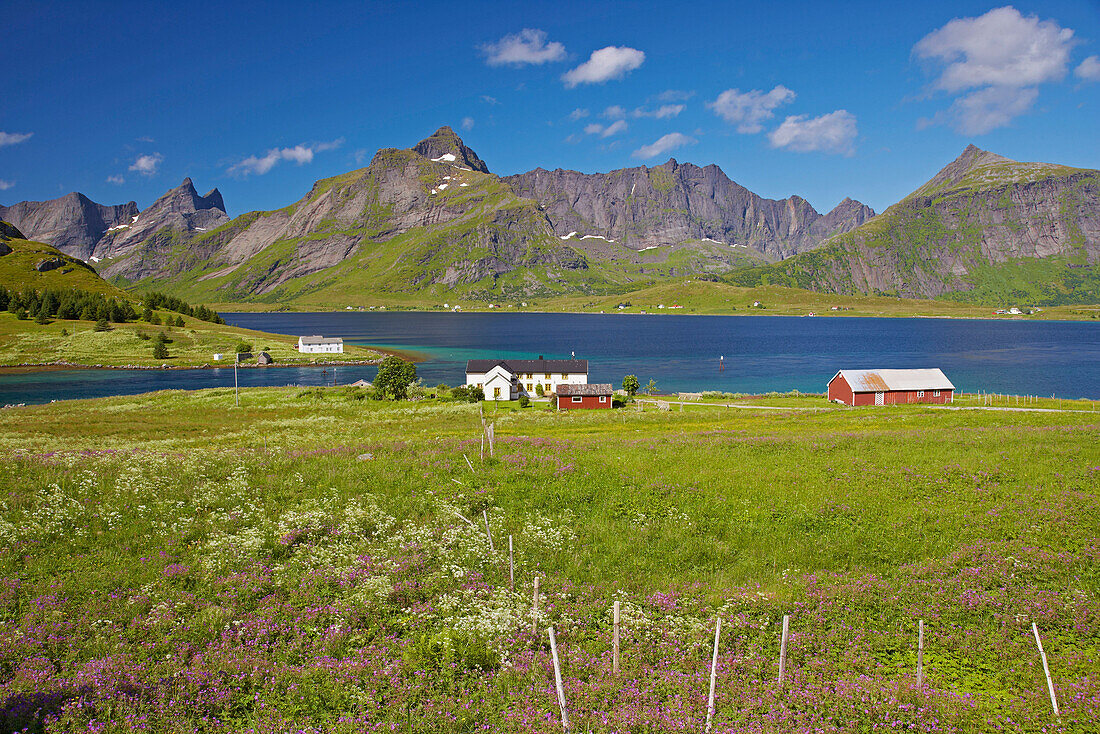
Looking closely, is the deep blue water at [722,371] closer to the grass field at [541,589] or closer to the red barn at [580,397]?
the red barn at [580,397]

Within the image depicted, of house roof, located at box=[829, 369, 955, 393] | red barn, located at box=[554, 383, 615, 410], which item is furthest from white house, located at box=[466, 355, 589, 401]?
house roof, located at box=[829, 369, 955, 393]

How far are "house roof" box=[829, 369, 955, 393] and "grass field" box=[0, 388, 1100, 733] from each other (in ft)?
168

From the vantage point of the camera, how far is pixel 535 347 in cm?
19662

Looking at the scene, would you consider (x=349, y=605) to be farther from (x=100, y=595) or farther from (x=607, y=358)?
(x=607, y=358)

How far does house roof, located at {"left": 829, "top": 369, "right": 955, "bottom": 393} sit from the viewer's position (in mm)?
80625

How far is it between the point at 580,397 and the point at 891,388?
146 feet

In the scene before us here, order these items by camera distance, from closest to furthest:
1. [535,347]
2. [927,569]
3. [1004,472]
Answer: [927,569] < [1004,472] < [535,347]

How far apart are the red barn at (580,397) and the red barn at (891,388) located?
1360 inches

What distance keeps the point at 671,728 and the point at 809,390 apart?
112278 mm

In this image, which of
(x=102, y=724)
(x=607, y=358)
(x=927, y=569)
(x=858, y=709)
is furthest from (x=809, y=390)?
(x=102, y=724)

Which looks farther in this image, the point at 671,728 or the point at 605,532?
the point at 605,532

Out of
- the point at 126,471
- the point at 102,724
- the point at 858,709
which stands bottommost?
the point at 858,709

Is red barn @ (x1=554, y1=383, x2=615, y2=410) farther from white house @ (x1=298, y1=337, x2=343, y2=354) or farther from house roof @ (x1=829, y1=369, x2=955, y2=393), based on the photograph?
white house @ (x1=298, y1=337, x2=343, y2=354)

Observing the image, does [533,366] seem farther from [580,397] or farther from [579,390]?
[580,397]
